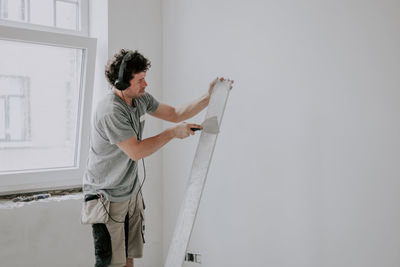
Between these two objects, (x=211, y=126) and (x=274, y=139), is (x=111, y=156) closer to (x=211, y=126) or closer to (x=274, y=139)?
(x=211, y=126)

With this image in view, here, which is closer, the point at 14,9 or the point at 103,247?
the point at 103,247

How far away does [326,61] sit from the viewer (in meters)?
1.96

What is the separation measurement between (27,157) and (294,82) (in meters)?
1.88

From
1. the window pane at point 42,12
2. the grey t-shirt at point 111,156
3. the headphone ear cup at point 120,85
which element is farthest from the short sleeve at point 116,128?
the window pane at point 42,12

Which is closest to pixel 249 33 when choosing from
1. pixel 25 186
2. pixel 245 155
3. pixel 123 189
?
pixel 245 155

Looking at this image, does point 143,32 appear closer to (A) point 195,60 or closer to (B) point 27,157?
(A) point 195,60

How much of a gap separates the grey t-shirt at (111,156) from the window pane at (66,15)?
1.18 metres

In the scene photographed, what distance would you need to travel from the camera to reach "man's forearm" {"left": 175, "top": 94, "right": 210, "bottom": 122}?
7.30ft

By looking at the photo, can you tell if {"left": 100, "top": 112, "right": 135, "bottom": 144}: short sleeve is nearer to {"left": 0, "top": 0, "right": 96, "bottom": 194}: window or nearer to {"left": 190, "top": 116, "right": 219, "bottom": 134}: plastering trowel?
{"left": 190, "top": 116, "right": 219, "bottom": 134}: plastering trowel

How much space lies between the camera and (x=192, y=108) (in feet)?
7.49

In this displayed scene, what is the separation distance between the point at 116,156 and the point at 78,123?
0.99 meters

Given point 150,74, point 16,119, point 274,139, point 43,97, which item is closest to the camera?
point 274,139

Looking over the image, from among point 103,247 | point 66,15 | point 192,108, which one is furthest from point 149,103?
point 66,15

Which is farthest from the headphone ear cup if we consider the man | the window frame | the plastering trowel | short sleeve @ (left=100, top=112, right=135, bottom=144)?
the window frame
